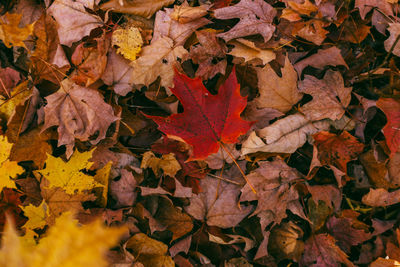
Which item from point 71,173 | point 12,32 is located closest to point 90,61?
point 12,32

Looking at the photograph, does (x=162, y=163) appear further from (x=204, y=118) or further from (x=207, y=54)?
(x=207, y=54)

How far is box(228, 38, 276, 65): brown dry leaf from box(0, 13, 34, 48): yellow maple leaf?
0.97m

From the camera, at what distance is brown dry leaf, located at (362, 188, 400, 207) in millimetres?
1387

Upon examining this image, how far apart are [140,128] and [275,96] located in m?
0.65

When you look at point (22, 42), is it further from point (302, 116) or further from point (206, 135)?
point (302, 116)

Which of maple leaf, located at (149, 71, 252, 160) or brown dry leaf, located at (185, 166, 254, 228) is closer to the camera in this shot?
maple leaf, located at (149, 71, 252, 160)

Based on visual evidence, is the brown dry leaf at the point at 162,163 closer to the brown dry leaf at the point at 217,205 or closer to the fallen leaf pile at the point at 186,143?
the fallen leaf pile at the point at 186,143

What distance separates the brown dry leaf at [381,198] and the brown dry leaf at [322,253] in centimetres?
26

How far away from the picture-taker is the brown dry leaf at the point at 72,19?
1332 mm

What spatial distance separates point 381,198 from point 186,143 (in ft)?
3.22

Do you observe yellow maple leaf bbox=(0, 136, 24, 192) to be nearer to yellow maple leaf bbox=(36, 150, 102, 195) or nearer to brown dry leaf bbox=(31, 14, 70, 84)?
yellow maple leaf bbox=(36, 150, 102, 195)

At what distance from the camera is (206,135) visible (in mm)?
1240

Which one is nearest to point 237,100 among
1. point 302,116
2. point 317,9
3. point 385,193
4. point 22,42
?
point 302,116

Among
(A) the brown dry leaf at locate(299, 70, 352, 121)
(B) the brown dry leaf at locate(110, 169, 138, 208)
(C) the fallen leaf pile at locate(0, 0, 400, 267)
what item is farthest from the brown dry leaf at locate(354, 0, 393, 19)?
(B) the brown dry leaf at locate(110, 169, 138, 208)
